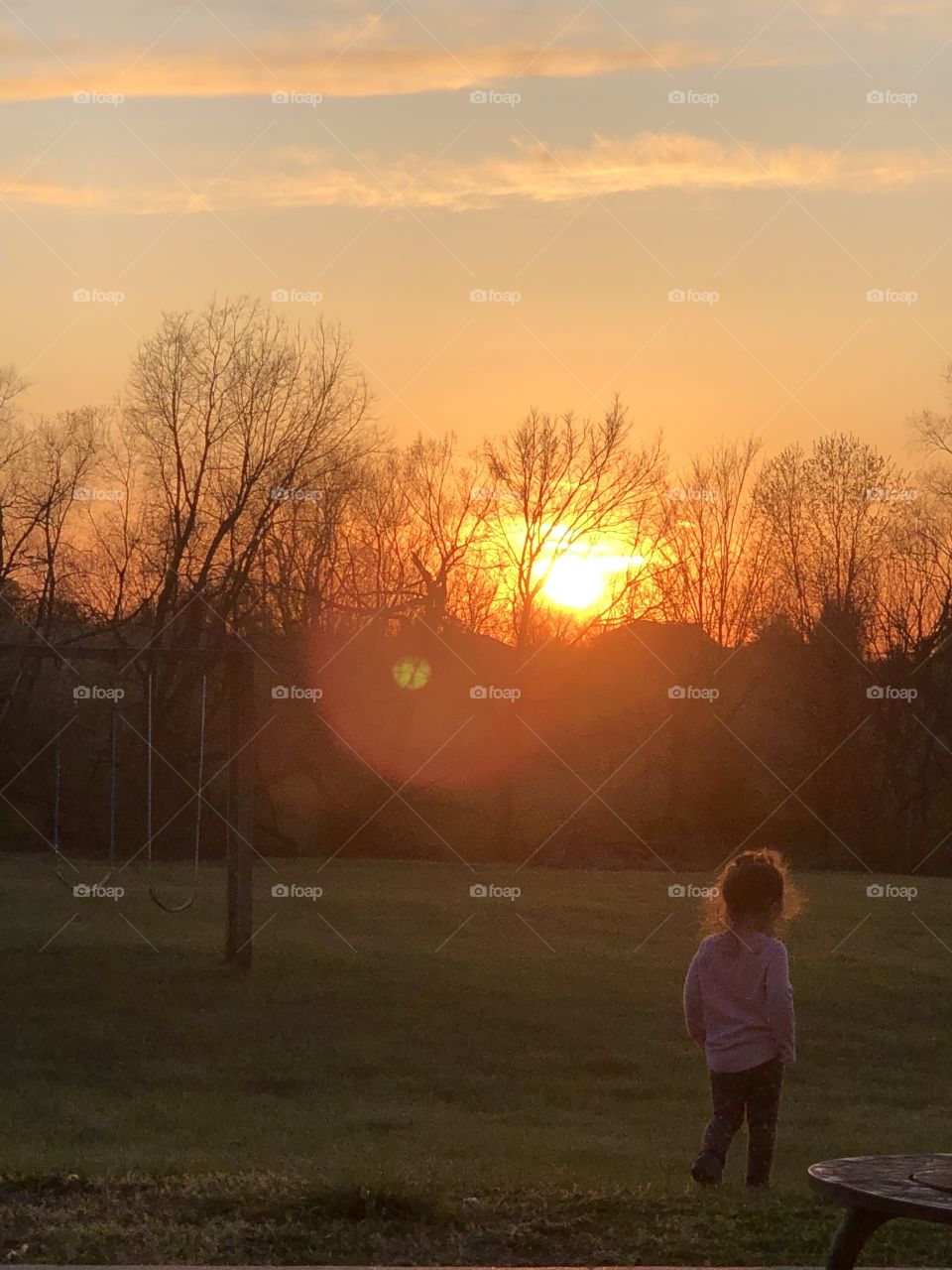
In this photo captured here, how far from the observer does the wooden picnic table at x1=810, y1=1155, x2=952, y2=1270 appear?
4219mm

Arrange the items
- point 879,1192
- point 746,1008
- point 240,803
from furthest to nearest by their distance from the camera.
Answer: point 240,803, point 746,1008, point 879,1192

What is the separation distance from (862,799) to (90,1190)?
131 ft

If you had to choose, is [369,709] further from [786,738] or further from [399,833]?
[786,738]

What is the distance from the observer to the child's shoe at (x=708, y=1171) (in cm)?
672

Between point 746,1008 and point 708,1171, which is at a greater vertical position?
point 746,1008

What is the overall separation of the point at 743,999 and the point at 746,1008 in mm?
42

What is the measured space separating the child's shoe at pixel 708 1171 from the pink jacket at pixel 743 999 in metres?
0.39

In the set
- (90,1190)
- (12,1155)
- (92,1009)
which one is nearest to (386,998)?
(92,1009)

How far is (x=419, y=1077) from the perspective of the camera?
43.8 feet
